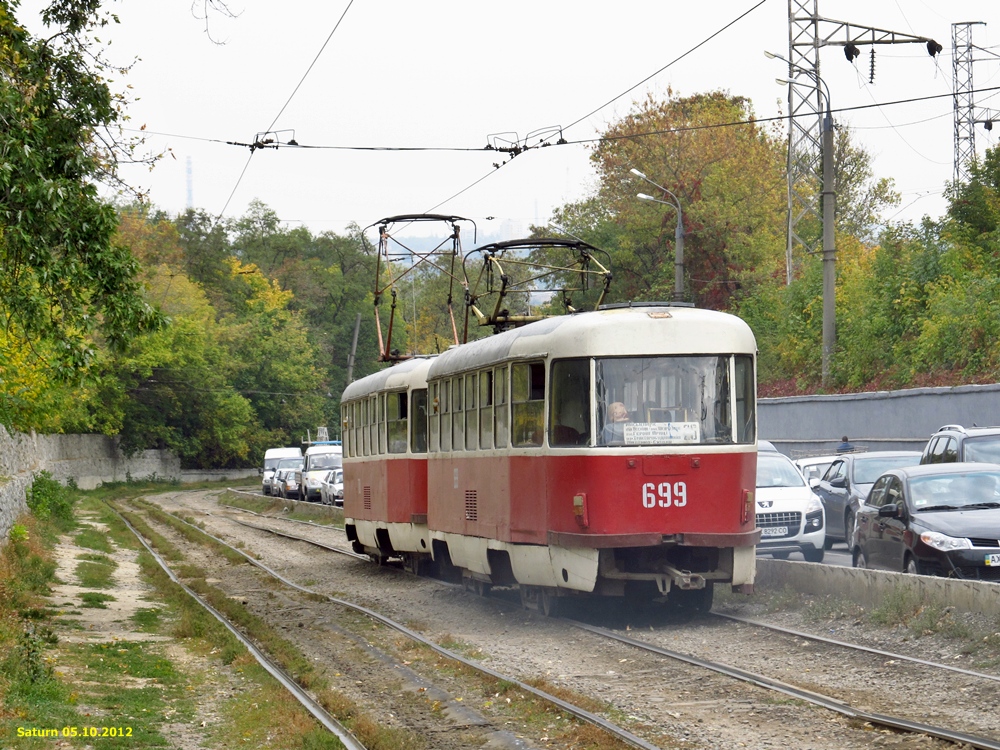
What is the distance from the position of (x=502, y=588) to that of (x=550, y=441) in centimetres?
486

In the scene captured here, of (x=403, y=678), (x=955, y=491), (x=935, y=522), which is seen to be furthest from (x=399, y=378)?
(x=403, y=678)

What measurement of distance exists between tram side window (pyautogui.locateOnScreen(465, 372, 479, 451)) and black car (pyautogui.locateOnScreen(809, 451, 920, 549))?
293 inches

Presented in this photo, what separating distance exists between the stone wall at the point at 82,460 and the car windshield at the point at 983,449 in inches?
871

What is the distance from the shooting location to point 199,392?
78.9 metres

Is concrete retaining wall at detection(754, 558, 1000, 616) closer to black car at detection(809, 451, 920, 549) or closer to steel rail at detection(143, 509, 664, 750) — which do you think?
steel rail at detection(143, 509, 664, 750)

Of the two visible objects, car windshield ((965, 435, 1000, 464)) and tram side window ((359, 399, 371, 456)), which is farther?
tram side window ((359, 399, 371, 456))

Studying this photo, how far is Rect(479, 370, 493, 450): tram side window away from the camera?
634 inches

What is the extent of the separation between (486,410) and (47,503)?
78.6 ft

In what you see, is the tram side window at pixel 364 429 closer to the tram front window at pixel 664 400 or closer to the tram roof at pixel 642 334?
the tram roof at pixel 642 334

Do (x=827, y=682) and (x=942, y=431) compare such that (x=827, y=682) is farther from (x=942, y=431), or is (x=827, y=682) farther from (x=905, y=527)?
(x=942, y=431)

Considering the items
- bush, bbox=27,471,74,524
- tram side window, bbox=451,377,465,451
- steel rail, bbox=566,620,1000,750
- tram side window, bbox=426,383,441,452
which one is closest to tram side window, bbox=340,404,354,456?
tram side window, bbox=426,383,441,452

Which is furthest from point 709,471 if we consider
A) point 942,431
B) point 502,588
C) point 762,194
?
point 762,194

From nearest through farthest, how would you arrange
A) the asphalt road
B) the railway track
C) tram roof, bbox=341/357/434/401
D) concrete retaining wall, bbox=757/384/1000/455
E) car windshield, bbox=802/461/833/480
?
the railway track < tram roof, bbox=341/357/434/401 < the asphalt road < car windshield, bbox=802/461/833/480 < concrete retaining wall, bbox=757/384/1000/455

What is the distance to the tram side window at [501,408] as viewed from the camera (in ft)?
51.0
